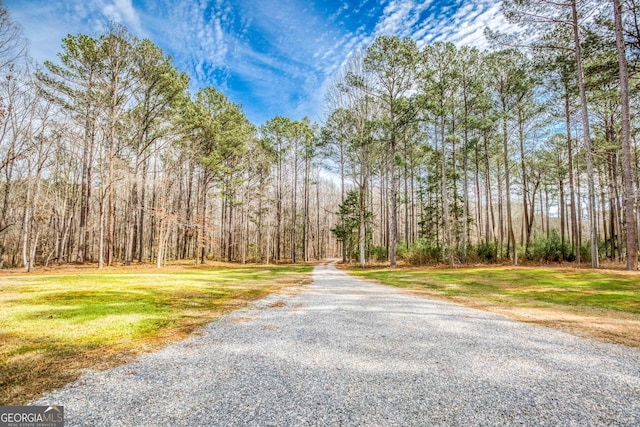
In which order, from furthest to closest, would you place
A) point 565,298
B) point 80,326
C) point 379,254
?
1. point 379,254
2. point 565,298
3. point 80,326

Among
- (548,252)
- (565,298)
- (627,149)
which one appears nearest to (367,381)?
(565,298)

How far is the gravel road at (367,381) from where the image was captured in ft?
6.78

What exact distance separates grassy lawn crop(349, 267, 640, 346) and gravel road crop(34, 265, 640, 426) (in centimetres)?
110

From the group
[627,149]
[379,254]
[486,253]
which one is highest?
[627,149]

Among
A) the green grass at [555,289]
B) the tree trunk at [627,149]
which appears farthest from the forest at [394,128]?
the green grass at [555,289]

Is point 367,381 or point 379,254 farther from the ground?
point 367,381

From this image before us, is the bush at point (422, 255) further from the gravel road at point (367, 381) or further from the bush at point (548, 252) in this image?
the gravel road at point (367, 381)

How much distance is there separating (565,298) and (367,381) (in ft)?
25.9

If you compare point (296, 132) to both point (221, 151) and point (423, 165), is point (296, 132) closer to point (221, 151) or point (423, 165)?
point (221, 151)

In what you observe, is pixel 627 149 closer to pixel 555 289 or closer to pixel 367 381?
pixel 555 289

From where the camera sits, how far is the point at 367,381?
8.64 feet

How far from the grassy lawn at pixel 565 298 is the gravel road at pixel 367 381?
1.10 meters

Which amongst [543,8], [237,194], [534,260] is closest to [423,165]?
[534,260]

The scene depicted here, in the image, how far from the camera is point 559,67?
1459 centimetres
